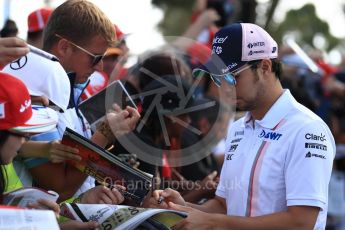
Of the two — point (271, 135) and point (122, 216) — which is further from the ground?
point (271, 135)

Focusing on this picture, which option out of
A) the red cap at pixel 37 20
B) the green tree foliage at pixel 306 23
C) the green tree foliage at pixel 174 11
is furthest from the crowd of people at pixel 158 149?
the green tree foliage at pixel 306 23

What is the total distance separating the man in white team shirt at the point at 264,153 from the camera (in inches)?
141

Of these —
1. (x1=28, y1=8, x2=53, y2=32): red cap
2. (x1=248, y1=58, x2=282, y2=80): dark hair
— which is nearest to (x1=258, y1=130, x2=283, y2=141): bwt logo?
(x1=248, y1=58, x2=282, y2=80): dark hair

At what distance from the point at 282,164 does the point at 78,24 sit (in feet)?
4.89

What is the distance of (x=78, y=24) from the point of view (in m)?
4.25

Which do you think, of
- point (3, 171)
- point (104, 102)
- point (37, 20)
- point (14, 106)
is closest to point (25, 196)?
point (3, 171)

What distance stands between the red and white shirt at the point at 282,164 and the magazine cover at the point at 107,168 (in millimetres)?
517

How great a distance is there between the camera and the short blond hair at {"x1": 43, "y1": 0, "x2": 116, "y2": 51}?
426 cm

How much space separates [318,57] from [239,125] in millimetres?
5831

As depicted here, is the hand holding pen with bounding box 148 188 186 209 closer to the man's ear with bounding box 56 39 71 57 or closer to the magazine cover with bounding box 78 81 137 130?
the magazine cover with bounding box 78 81 137 130

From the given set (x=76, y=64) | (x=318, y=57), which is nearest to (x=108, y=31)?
(x=76, y=64)

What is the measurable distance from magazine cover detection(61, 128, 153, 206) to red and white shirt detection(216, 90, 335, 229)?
517 millimetres

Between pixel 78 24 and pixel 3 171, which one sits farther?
pixel 78 24

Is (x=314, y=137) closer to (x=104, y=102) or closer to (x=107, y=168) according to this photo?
(x=107, y=168)
